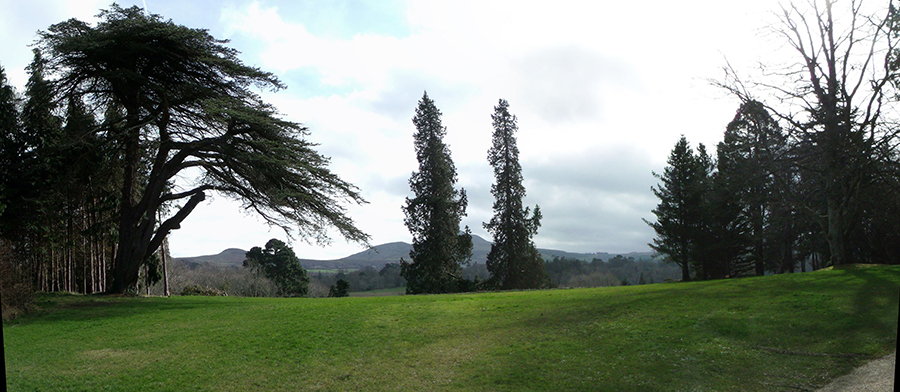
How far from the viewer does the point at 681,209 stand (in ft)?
115

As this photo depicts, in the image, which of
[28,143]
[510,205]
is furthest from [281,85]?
[510,205]

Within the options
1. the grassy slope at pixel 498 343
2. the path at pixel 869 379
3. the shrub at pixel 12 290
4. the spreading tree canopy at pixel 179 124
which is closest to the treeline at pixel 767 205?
the grassy slope at pixel 498 343

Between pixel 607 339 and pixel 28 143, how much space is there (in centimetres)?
2265

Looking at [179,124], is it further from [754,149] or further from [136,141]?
[754,149]

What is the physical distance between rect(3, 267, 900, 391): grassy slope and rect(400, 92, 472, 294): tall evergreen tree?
18.3 meters

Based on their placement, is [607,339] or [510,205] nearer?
[607,339]

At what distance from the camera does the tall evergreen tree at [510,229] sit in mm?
37219

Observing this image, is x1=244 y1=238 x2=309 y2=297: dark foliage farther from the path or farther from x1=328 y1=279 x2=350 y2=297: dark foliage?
the path

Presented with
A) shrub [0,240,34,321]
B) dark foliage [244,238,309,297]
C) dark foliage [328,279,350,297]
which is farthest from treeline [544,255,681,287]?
shrub [0,240,34,321]

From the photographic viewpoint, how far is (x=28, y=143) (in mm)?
19562

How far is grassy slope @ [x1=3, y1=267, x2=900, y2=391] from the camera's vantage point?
868 centimetres

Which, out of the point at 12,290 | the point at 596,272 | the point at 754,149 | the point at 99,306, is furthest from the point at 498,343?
the point at 596,272

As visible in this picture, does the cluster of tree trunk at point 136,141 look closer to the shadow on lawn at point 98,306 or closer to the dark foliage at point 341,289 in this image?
the shadow on lawn at point 98,306

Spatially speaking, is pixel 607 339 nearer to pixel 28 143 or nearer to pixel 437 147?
pixel 28 143
